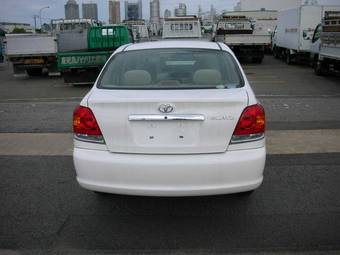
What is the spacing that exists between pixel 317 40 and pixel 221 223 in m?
16.2

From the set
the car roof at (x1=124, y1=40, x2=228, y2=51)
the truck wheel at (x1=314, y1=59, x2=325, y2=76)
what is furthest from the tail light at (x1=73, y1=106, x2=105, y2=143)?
the truck wheel at (x1=314, y1=59, x2=325, y2=76)

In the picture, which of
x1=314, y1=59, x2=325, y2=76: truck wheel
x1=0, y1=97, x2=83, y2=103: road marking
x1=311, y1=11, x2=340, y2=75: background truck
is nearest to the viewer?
x1=0, y1=97, x2=83, y2=103: road marking

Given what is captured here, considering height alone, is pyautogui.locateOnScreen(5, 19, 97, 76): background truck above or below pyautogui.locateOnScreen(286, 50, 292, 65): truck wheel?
above

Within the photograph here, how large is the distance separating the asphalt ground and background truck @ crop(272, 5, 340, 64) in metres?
15.5

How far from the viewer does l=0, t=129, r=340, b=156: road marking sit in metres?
6.89

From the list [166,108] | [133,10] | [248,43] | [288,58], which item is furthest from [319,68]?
[133,10]

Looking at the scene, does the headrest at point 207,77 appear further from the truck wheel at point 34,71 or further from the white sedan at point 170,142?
the truck wheel at point 34,71

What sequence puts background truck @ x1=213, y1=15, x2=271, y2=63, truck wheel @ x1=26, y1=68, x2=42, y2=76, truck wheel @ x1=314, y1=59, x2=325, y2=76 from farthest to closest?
1. background truck @ x1=213, y1=15, x2=271, y2=63
2. truck wheel @ x1=26, y1=68, x2=42, y2=76
3. truck wheel @ x1=314, y1=59, x2=325, y2=76

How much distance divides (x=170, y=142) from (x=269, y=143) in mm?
3658

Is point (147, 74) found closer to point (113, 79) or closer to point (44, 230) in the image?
point (113, 79)

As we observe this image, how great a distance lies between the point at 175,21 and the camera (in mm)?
26344

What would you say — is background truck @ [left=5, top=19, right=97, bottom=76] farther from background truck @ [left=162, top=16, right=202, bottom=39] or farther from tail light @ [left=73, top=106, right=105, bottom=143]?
tail light @ [left=73, top=106, right=105, bottom=143]

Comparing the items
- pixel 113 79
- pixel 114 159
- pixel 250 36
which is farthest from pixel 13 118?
pixel 250 36

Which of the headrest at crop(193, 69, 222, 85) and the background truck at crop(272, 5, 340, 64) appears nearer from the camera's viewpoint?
the headrest at crop(193, 69, 222, 85)
